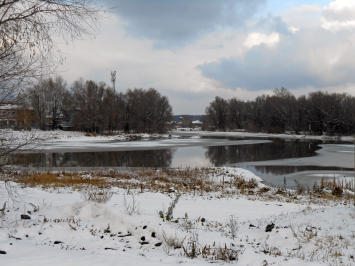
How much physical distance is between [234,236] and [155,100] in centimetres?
7819

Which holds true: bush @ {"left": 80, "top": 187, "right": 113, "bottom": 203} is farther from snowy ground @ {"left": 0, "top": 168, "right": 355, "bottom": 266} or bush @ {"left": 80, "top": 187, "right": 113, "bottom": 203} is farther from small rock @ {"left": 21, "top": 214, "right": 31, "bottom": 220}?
small rock @ {"left": 21, "top": 214, "right": 31, "bottom": 220}

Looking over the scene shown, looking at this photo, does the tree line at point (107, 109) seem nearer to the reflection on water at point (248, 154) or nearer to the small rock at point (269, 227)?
the reflection on water at point (248, 154)

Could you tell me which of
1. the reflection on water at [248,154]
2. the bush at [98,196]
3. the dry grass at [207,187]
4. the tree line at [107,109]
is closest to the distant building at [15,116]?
the bush at [98,196]

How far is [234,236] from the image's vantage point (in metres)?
5.64

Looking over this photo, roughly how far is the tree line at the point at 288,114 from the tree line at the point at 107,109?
3604 cm

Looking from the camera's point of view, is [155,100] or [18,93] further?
[155,100]

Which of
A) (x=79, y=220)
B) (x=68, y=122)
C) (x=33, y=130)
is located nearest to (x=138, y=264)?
(x=79, y=220)

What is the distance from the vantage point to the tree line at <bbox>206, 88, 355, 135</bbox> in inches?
2736

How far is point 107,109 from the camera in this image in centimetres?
6562

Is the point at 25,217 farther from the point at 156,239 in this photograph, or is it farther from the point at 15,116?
the point at 156,239

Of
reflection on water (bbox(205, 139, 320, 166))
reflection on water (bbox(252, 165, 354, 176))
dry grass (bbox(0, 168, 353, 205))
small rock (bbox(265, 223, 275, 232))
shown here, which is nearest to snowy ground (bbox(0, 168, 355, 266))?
small rock (bbox(265, 223, 275, 232))

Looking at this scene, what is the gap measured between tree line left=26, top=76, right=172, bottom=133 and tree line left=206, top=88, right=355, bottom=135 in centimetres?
3604

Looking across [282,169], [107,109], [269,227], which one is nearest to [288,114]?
[107,109]

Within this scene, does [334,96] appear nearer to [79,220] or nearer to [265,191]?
[265,191]
